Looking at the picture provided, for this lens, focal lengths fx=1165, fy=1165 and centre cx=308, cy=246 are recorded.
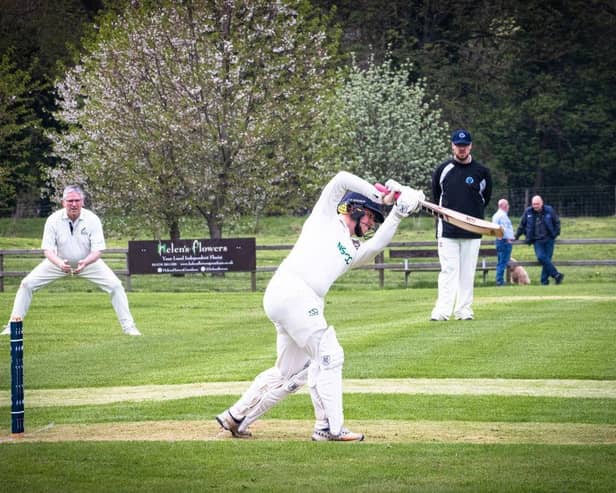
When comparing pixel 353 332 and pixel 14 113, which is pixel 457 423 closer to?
pixel 353 332

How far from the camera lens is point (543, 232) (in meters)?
29.5

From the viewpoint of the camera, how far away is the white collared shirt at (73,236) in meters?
17.5

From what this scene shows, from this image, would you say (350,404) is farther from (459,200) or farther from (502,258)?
(502,258)

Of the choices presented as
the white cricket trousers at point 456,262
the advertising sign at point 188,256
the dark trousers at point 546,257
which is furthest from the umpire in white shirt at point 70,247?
the dark trousers at point 546,257

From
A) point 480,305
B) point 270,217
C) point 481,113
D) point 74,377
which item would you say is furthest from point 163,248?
point 481,113

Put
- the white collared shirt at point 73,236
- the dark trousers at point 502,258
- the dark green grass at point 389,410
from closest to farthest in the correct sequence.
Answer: the dark green grass at point 389,410 → the white collared shirt at point 73,236 → the dark trousers at point 502,258

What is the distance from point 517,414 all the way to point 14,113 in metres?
38.7

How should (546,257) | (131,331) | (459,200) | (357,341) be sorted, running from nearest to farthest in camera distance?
1. (357,341)
2. (459,200)
3. (131,331)
4. (546,257)

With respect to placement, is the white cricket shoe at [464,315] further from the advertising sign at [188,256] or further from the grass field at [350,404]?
the advertising sign at [188,256]

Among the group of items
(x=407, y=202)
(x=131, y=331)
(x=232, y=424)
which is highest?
(x=407, y=202)

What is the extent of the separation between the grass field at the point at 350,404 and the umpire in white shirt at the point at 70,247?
38.8 inches

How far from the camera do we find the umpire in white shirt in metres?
17.4

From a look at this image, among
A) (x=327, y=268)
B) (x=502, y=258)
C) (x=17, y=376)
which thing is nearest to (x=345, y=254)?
(x=327, y=268)

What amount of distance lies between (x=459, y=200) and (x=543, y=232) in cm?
1265
